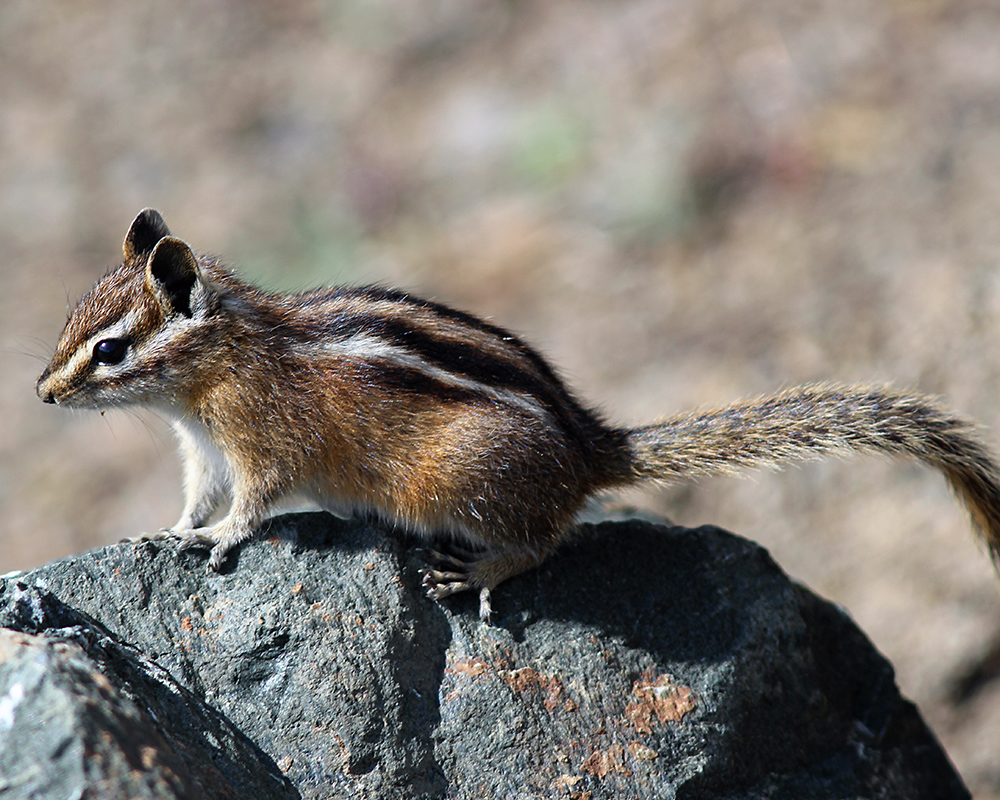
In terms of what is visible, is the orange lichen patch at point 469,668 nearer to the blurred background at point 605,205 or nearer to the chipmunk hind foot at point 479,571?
the chipmunk hind foot at point 479,571

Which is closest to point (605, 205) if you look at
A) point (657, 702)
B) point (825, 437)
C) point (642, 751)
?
point (825, 437)

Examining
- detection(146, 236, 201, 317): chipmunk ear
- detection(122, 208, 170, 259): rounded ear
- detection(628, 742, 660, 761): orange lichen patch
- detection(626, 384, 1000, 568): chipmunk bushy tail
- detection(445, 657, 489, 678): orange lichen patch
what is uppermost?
detection(122, 208, 170, 259): rounded ear

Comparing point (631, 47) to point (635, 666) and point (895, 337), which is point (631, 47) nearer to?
point (895, 337)

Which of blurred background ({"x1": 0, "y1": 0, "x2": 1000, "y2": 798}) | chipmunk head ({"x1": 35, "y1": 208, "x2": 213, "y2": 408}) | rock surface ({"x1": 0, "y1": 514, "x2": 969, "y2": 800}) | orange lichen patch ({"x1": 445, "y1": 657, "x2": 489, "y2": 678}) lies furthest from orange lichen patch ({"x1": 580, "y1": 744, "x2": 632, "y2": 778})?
blurred background ({"x1": 0, "y1": 0, "x2": 1000, "y2": 798})

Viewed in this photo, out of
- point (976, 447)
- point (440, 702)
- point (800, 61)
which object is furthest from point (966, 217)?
point (440, 702)

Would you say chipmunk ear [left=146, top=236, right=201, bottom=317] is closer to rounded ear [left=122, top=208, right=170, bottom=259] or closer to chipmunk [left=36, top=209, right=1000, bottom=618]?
chipmunk [left=36, top=209, right=1000, bottom=618]

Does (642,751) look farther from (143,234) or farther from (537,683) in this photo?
(143,234)
